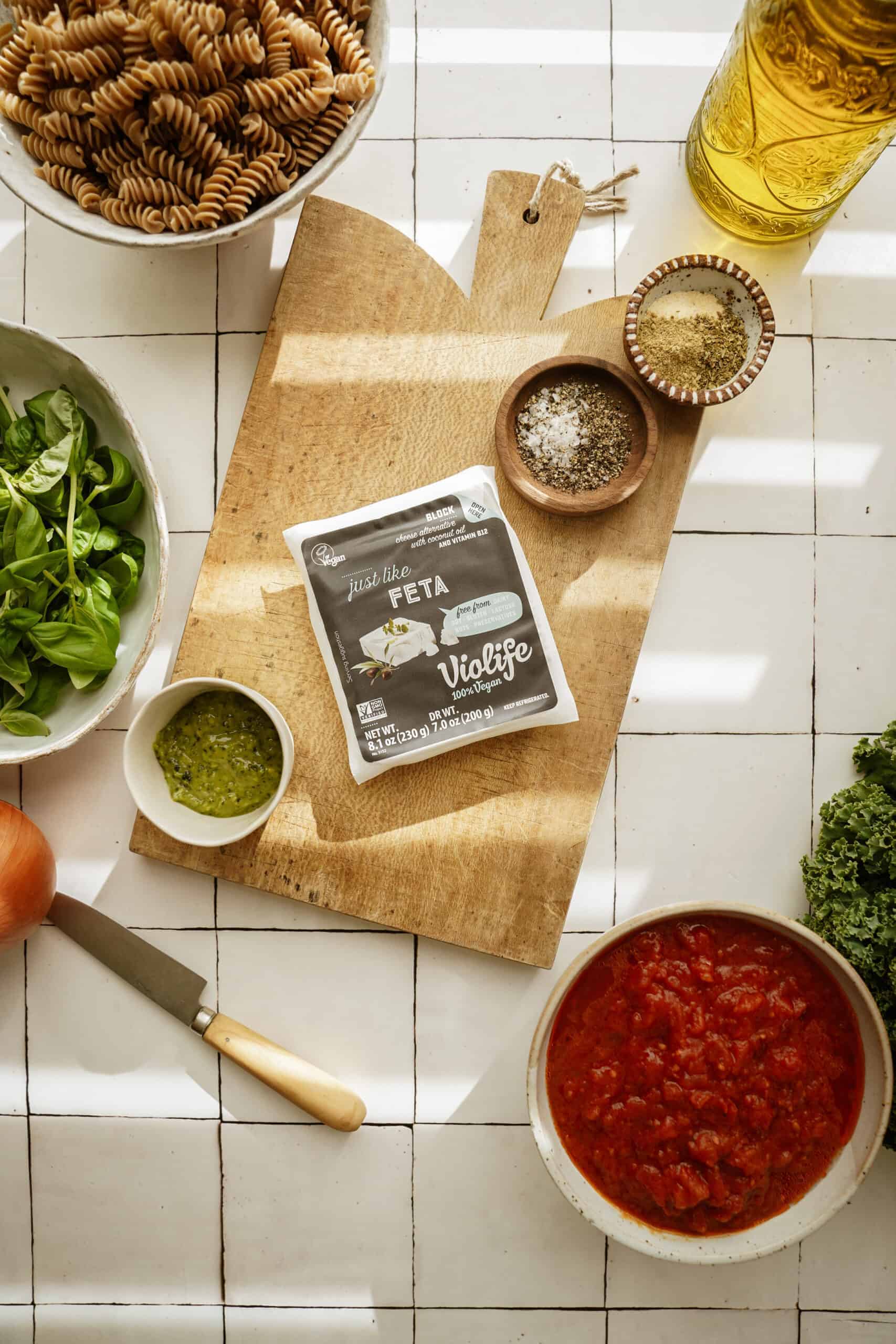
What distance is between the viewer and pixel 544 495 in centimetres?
111

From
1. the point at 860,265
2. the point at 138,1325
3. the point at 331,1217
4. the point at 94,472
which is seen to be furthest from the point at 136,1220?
the point at 860,265

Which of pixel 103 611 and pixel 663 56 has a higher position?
pixel 663 56

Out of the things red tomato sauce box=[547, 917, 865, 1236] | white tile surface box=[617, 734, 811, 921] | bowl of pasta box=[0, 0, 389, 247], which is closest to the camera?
bowl of pasta box=[0, 0, 389, 247]

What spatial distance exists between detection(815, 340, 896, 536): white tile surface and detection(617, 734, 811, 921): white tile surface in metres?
0.32

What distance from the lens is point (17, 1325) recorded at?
120 centimetres

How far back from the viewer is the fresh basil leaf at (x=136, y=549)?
3.66 ft

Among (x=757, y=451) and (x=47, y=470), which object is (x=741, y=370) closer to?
(x=757, y=451)

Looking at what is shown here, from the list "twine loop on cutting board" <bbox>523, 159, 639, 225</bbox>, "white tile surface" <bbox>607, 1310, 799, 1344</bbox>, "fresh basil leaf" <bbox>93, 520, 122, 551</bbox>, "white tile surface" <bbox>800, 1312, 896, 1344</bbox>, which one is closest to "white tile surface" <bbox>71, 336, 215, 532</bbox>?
"fresh basil leaf" <bbox>93, 520, 122, 551</bbox>

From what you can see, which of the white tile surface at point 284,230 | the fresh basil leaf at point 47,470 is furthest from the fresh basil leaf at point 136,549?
the white tile surface at point 284,230

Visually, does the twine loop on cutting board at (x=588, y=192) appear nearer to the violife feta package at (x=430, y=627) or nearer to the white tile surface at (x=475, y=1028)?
the violife feta package at (x=430, y=627)

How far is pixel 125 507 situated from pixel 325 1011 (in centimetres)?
70

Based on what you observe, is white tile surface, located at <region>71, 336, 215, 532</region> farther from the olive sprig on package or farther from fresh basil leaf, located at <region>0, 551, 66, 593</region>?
fresh basil leaf, located at <region>0, 551, 66, 593</region>

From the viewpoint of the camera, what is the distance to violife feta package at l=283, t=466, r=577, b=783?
3.68 ft

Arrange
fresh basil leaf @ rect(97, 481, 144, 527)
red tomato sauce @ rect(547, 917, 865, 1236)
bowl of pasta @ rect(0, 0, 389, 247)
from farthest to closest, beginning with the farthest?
fresh basil leaf @ rect(97, 481, 144, 527), red tomato sauce @ rect(547, 917, 865, 1236), bowl of pasta @ rect(0, 0, 389, 247)
